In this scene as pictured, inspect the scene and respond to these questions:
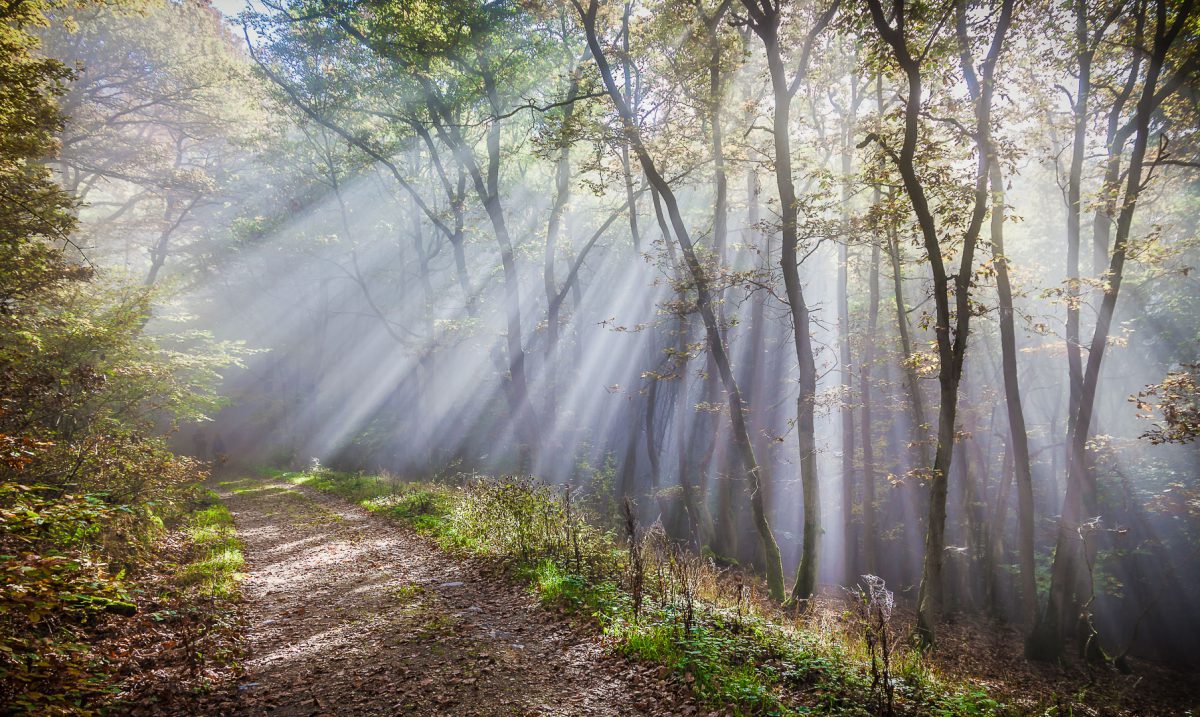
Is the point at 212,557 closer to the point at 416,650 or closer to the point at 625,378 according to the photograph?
the point at 416,650

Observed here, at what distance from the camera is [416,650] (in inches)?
203

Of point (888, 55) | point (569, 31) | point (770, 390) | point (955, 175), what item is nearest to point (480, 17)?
point (569, 31)

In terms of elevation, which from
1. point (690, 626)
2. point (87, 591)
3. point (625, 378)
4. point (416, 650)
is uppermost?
point (625, 378)

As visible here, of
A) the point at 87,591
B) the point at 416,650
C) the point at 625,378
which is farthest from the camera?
the point at 625,378

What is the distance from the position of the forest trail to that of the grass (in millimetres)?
292

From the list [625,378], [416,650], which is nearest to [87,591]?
[416,650]

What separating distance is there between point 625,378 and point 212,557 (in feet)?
57.2

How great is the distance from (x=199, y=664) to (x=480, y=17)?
14092 mm

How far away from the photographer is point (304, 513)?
42.9ft

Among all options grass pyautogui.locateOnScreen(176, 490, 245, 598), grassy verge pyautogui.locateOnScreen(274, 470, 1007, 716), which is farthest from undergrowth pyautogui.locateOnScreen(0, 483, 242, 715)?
grassy verge pyautogui.locateOnScreen(274, 470, 1007, 716)

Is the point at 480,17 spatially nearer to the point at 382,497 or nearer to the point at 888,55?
the point at 888,55

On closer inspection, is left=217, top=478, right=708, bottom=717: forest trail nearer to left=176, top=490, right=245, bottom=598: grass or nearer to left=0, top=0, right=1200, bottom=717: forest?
left=0, top=0, right=1200, bottom=717: forest

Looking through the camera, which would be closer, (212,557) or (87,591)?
(87,591)

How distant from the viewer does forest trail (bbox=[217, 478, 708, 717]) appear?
429 centimetres
